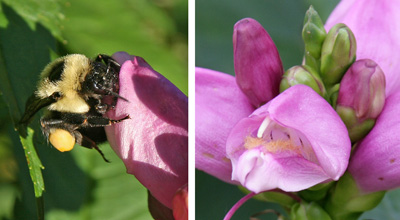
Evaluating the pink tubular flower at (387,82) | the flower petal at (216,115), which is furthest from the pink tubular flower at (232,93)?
the pink tubular flower at (387,82)

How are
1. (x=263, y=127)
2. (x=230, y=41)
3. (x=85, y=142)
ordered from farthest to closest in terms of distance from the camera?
(x=230, y=41) < (x=85, y=142) < (x=263, y=127)

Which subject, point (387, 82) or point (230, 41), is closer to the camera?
point (387, 82)

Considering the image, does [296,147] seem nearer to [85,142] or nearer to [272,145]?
[272,145]

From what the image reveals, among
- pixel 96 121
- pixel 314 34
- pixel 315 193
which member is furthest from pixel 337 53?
pixel 96 121

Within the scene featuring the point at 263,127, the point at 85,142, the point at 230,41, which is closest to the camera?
the point at 263,127

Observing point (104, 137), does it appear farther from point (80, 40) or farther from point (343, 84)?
point (343, 84)

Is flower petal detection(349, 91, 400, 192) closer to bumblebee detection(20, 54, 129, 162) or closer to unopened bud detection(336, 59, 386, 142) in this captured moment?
unopened bud detection(336, 59, 386, 142)

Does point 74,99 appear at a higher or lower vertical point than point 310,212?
higher

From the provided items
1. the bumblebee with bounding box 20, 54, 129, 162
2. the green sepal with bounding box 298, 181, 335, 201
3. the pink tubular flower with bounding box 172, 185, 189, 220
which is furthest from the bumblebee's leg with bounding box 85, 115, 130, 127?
the green sepal with bounding box 298, 181, 335, 201

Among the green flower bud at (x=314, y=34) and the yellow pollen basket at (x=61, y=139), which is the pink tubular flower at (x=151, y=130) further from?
the green flower bud at (x=314, y=34)
